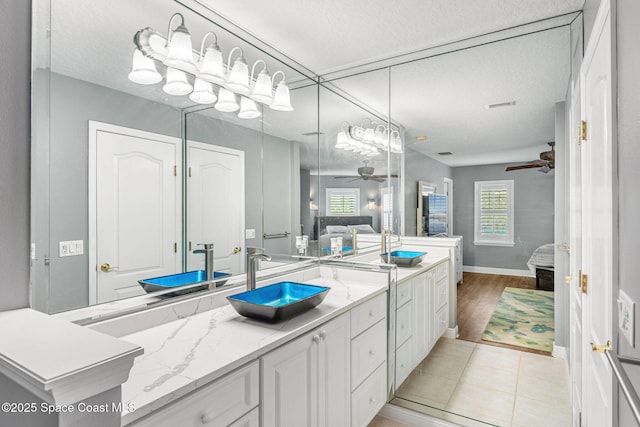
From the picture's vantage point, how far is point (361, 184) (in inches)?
109

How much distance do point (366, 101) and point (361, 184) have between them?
69 cm

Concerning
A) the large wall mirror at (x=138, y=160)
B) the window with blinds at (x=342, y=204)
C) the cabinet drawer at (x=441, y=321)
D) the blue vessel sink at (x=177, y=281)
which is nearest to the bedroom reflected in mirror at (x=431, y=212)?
the window with blinds at (x=342, y=204)

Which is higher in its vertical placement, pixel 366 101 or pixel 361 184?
pixel 366 101

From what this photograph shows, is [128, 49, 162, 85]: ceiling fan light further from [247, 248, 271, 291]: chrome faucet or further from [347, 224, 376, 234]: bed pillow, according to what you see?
[347, 224, 376, 234]: bed pillow

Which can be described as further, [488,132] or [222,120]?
[488,132]

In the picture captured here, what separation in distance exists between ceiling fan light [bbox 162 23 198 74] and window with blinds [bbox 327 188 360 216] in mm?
1441

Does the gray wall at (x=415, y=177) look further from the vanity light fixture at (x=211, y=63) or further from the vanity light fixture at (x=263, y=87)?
the vanity light fixture at (x=211, y=63)

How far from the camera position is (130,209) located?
1485 mm

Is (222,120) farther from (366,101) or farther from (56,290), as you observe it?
(366,101)

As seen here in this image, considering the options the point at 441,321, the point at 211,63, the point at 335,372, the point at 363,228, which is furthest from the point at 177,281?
the point at 441,321

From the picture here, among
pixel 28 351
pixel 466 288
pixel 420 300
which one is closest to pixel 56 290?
pixel 28 351

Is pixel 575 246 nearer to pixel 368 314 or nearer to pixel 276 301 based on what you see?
pixel 368 314

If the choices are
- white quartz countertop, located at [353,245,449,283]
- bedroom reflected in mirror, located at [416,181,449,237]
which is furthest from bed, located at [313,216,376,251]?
bedroom reflected in mirror, located at [416,181,449,237]

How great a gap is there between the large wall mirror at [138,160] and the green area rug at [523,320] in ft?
5.68
